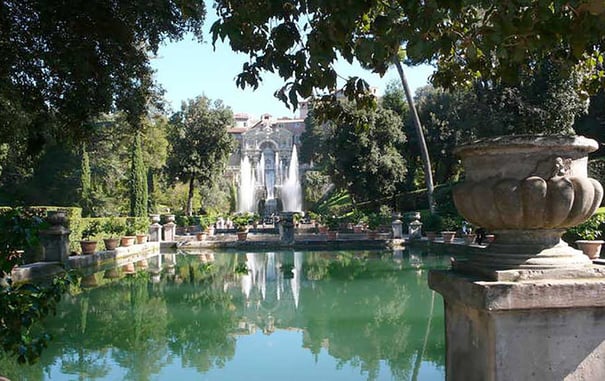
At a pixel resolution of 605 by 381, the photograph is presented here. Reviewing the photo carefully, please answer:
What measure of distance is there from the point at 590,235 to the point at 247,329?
10925 mm

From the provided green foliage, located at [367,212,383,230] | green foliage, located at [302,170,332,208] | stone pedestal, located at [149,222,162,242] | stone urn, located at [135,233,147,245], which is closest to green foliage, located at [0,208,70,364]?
stone urn, located at [135,233,147,245]

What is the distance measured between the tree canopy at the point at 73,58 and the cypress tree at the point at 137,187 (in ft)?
63.0

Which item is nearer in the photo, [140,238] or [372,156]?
[140,238]

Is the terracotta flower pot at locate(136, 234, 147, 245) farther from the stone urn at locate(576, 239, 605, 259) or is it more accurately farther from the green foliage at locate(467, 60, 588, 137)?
the stone urn at locate(576, 239, 605, 259)

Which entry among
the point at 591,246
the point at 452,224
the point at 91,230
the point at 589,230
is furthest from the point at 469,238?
the point at 91,230

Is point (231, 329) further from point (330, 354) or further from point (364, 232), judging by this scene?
point (364, 232)

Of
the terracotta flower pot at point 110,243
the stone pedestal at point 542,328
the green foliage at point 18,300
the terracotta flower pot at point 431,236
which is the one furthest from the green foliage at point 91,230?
the stone pedestal at point 542,328

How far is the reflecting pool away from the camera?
592 cm

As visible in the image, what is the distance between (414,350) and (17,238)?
16.6 ft

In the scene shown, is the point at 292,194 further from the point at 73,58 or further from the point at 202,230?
the point at 73,58

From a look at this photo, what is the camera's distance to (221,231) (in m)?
31.8

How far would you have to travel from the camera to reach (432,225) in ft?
80.3

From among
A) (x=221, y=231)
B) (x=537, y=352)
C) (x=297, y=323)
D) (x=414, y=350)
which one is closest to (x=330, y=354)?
(x=414, y=350)

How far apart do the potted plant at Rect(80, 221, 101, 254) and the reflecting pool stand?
2.68 metres
